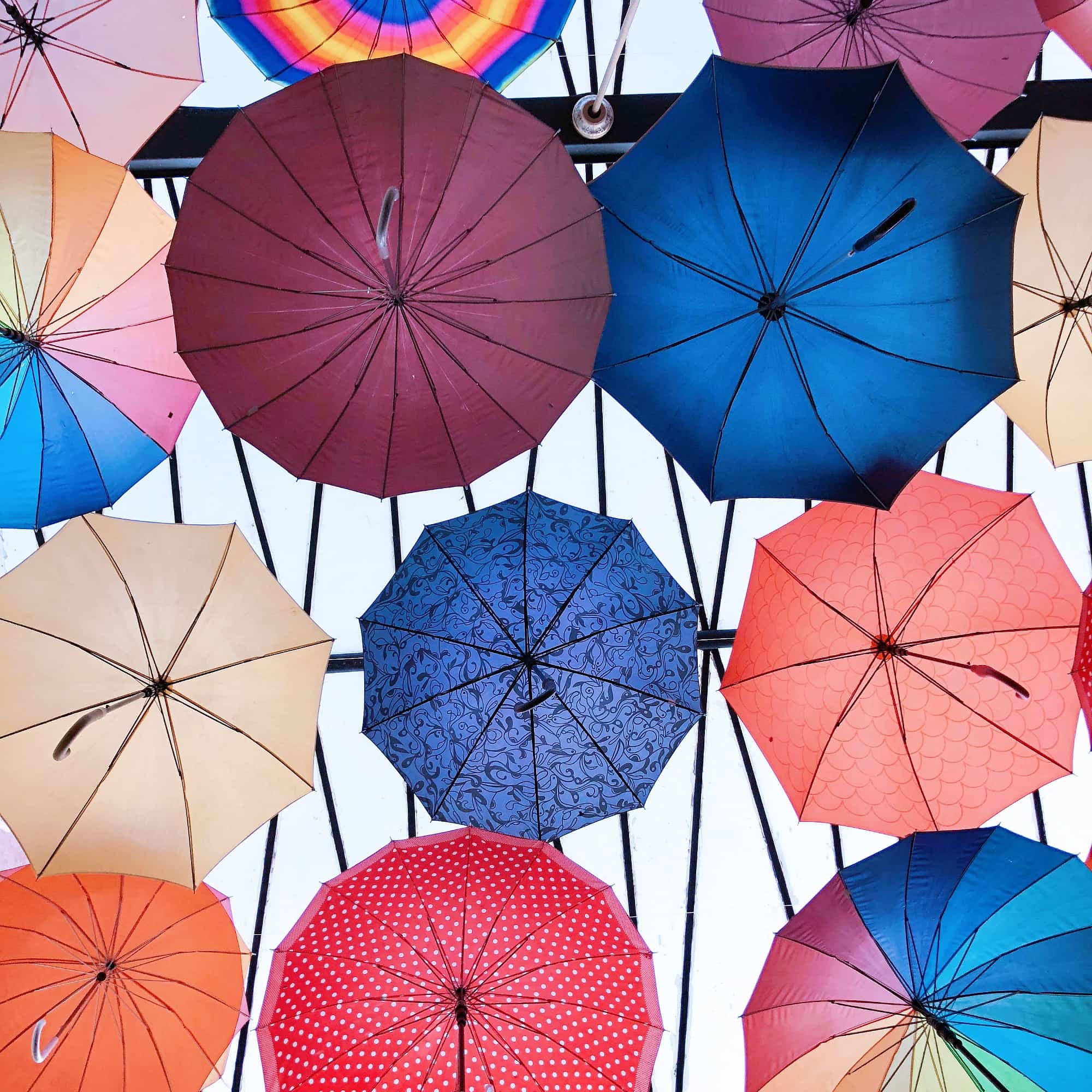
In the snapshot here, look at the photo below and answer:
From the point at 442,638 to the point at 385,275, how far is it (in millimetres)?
2932

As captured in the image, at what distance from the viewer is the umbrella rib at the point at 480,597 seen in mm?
7336

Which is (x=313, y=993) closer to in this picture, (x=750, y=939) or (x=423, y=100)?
(x=750, y=939)

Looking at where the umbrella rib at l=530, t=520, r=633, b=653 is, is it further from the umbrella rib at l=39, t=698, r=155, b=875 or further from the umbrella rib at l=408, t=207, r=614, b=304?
the umbrella rib at l=39, t=698, r=155, b=875

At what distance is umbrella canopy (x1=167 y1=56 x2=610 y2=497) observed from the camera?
19.5ft

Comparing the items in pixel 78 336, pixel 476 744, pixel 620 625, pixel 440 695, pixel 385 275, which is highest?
pixel 78 336

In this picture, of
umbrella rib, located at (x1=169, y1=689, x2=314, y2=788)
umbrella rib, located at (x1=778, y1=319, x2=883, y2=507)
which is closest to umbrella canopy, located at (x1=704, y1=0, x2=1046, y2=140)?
umbrella rib, located at (x1=778, y1=319, x2=883, y2=507)

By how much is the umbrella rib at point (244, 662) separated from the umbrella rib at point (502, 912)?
2599mm

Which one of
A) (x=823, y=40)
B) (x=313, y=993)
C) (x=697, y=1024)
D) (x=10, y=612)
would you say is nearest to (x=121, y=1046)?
(x=313, y=993)

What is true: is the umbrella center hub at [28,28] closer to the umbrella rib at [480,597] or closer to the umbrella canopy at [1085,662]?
the umbrella rib at [480,597]

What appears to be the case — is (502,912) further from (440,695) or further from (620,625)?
(620,625)

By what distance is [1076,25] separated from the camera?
25.6 ft

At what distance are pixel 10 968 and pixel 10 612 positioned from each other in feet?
9.56

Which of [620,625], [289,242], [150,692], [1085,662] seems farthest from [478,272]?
[1085,662]

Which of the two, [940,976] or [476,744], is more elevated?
[476,744]
